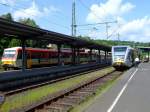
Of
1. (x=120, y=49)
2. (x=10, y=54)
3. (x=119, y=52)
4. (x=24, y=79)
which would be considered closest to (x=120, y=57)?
(x=119, y=52)

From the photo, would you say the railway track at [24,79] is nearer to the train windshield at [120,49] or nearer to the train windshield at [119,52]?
the train windshield at [119,52]

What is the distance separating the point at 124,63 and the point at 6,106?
1449 inches

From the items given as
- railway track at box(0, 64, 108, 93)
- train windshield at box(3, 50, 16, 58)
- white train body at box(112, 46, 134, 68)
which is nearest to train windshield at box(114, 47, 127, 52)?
white train body at box(112, 46, 134, 68)

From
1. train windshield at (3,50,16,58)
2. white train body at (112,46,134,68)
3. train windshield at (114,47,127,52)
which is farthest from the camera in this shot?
train windshield at (114,47,127,52)

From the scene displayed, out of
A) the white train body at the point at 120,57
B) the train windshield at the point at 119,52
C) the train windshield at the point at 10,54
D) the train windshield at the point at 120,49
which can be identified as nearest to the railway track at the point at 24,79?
the train windshield at the point at 10,54

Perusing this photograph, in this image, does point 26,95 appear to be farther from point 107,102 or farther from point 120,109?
point 120,109

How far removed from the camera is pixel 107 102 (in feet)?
57.2

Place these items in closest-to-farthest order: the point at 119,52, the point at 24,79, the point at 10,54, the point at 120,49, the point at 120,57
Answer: the point at 24,79 → the point at 10,54 → the point at 120,57 → the point at 119,52 → the point at 120,49

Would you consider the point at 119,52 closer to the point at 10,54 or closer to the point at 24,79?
the point at 10,54

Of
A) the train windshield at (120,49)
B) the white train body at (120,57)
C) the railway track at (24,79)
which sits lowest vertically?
the railway track at (24,79)

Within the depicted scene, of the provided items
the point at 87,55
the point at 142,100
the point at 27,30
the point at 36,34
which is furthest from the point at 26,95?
the point at 87,55

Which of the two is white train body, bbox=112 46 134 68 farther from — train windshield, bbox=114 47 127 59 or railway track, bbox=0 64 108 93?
railway track, bbox=0 64 108 93

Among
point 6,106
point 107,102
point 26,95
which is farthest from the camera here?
point 26,95

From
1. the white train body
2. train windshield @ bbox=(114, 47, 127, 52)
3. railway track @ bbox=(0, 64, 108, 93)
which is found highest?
train windshield @ bbox=(114, 47, 127, 52)
